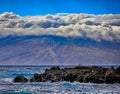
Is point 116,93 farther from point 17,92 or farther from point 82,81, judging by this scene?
point 82,81

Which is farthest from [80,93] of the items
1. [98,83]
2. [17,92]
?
[98,83]

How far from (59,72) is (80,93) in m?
33.1

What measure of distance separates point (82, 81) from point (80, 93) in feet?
78.8

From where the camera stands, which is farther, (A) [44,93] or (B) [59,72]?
(B) [59,72]

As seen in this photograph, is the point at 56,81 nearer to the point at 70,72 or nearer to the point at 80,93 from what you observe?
the point at 70,72

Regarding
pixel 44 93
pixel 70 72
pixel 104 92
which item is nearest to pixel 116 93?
pixel 104 92

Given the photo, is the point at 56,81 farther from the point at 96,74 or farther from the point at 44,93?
the point at 44,93

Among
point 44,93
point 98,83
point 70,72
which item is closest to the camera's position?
point 44,93

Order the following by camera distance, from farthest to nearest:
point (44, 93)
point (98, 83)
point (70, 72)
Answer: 1. point (70, 72)
2. point (98, 83)
3. point (44, 93)

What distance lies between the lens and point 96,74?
83.1m

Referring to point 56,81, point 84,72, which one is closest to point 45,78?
point 56,81

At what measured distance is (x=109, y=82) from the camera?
82.3 m

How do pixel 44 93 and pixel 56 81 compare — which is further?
pixel 56 81

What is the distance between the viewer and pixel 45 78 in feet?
302
